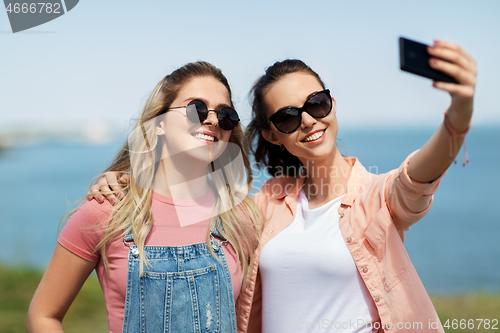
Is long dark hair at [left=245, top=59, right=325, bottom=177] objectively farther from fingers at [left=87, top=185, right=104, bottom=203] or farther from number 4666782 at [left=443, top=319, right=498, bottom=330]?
number 4666782 at [left=443, top=319, right=498, bottom=330]

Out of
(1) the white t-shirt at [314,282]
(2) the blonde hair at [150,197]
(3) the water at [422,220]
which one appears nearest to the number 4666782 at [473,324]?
(3) the water at [422,220]

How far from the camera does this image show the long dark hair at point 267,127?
2.90 metres

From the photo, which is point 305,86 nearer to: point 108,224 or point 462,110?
point 462,110

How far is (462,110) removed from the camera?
5.28 feet

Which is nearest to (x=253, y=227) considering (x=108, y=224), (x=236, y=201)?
(x=236, y=201)

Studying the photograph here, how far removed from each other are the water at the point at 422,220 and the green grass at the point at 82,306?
2.66 feet

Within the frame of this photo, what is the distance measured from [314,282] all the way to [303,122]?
39.7 inches

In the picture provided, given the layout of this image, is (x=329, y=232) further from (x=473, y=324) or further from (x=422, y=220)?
(x=422, y=220)

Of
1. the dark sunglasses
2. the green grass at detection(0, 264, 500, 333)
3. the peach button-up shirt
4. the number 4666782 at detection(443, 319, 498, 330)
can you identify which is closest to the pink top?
the dark sunglasses

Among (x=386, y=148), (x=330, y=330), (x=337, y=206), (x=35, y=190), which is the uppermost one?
(x=337, y=206)

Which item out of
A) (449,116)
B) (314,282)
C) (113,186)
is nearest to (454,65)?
(449,116)

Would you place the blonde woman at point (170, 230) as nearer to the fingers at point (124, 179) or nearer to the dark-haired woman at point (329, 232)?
the fingers at point (124, 179)

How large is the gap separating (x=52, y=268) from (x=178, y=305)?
2.45ft

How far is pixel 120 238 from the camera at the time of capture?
2398 millimetres
